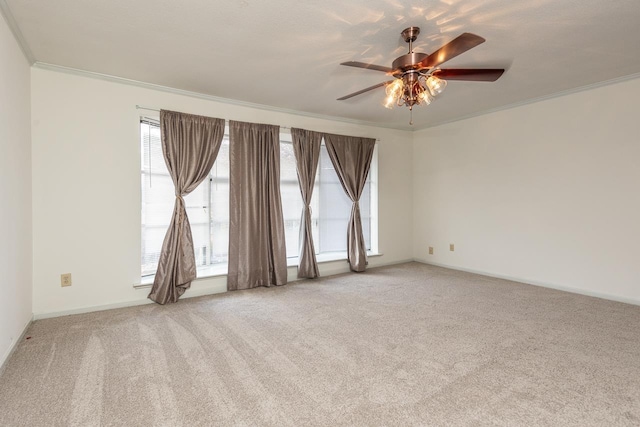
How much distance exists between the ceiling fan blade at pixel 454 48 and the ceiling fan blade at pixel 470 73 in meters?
0.16

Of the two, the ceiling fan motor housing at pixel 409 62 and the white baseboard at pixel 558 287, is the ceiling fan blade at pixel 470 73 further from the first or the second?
the white baseboard at pixel 558 287

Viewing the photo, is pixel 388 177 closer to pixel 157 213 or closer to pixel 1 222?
pixel 157 213

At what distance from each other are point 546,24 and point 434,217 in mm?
3451

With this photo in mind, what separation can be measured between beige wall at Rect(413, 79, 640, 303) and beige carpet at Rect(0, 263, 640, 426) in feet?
1.93

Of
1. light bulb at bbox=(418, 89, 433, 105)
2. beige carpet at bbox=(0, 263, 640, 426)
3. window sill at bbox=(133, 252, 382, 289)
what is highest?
light bulb at bbox=(418, 89, 433, 105)

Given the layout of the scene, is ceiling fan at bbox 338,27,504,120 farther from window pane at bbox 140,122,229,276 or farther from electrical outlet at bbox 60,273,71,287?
electrical outlet at bbox 60,273,71,287

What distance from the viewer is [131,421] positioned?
5.29ft

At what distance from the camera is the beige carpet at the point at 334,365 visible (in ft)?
5.49

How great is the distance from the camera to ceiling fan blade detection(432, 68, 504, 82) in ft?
7.48

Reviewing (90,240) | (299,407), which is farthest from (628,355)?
(90,240)

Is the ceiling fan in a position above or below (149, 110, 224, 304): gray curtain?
above

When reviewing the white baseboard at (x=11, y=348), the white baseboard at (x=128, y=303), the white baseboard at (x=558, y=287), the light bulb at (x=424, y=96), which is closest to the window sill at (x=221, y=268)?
the white baseboard at (x=128, y=303)

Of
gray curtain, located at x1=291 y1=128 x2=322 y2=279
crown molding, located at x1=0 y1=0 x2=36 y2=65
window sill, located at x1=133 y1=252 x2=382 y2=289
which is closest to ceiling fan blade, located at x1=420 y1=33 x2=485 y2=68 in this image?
gray curtain, located at x1=291 y1=128 x2=322 y2=279

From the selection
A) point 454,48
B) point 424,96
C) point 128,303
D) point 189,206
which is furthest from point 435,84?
point 128,303
